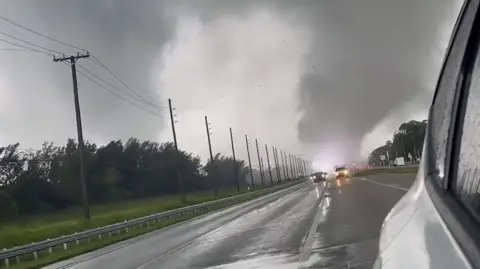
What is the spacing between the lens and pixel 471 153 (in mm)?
2617

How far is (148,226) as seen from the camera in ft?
140

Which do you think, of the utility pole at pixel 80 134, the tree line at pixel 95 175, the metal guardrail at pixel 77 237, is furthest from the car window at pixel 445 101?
the tree line at pixel 95 175

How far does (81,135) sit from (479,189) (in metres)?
44.1

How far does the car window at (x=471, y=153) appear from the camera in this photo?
2.49 m

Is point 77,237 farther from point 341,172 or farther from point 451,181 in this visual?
point 341,172

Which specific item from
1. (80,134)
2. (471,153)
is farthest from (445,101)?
Answer: (80,134)

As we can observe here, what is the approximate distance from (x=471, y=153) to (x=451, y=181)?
0.45m

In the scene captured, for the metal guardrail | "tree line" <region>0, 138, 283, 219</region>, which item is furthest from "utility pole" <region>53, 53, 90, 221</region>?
"tree line" <region>0, 138, 283, 219</region>

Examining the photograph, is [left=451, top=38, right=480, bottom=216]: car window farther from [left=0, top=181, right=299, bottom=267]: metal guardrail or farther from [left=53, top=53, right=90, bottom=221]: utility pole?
[left=53, top=53, right=90, bottom=221]: utility pole

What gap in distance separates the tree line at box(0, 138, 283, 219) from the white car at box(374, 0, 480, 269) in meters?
68.8

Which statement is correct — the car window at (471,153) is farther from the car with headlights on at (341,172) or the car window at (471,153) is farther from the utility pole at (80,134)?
the car with headlights on at (341,172)

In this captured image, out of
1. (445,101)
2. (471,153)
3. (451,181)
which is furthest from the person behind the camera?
(445,101)

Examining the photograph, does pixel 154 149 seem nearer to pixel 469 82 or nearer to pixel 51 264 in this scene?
pixel 51 264

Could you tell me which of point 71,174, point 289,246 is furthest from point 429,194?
point 71,174
